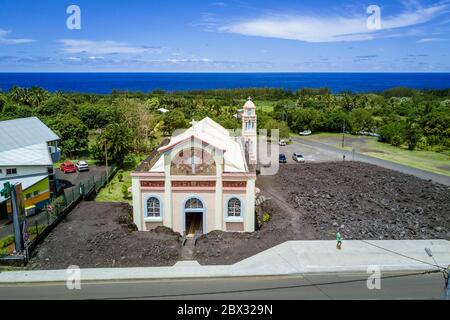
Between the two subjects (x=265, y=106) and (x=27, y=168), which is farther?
(x=265, y=106)

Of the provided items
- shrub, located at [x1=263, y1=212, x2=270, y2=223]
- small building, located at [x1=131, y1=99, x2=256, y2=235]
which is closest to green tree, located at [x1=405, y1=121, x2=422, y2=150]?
shrub, located at [x1=263, y1=212, x2=270, y2=223]

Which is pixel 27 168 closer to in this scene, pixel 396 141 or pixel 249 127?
pixel 249 127

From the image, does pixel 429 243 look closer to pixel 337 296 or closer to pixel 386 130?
pixel 337 296

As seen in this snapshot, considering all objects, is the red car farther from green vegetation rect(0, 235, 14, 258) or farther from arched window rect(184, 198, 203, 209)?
arched window rect(184, 198, 203, 209)

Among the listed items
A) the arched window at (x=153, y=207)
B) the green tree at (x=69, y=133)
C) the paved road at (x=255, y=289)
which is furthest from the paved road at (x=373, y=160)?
the green tree at (x=69, y=133)

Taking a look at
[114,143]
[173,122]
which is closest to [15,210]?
A: [114,143]

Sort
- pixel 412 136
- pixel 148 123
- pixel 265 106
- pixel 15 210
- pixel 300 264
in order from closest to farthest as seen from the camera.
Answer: pixel 300 264, pixel 15 210, pixel 148 123, pixel 412 136, pixel 265 106

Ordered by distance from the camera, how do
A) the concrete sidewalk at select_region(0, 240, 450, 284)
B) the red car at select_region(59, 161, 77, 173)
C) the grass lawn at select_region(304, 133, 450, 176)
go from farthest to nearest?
1. the grass lawn at select_region(304, 133, 450, 176)
2. the red car at select_region(59, 161, 77, 173)
3. the concrete sidewalk at select_region(0, 240, 450, 284)

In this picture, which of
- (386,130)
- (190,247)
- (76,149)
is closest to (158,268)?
(190,247)
